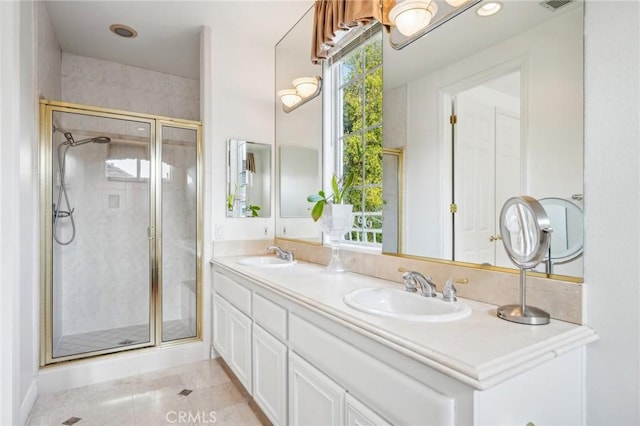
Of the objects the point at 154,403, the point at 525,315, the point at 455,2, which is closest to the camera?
the point at 525,315

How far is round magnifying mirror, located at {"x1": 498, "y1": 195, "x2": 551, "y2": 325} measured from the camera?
107cm

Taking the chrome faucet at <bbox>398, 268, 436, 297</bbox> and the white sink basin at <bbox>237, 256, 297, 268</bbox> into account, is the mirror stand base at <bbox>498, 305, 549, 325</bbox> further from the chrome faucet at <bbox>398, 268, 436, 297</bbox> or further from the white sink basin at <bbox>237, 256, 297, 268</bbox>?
the white sink basin at <bbox>237, 256, 297, 268</bbox>

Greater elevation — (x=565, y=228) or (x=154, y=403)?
(x=565, y=228)

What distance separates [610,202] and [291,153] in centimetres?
220

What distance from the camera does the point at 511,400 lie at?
86cm

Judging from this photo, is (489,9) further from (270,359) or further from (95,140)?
(95,140)

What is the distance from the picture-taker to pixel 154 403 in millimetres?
2168

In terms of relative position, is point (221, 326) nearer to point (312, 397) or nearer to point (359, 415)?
point (312, 397)

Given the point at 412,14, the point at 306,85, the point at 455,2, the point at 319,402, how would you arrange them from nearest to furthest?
the point at 319,402
the point at 455,2
the point at 412,14
the point at 306,85

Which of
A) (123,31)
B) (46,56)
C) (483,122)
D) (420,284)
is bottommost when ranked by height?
(420,284)

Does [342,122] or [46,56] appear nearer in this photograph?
[342,122]

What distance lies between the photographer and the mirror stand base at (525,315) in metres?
1.07

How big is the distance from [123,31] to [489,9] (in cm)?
277

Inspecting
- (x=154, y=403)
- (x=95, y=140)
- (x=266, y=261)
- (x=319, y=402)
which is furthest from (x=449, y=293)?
(x=95, y=140)
